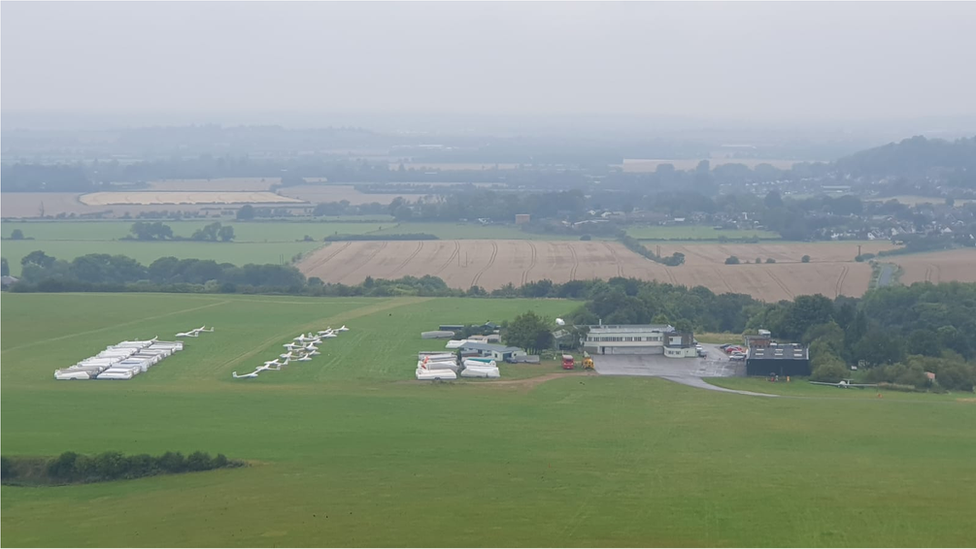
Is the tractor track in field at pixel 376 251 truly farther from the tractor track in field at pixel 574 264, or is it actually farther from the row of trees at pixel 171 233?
the tractor track in field at pixel 574 264

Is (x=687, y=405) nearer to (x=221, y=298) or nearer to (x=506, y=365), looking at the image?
(x=506, y=365)

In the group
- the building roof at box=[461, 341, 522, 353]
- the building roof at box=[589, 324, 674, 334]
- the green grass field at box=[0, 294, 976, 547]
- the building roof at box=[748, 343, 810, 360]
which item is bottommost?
the green grass field at box=[0, 294, 976, 547]

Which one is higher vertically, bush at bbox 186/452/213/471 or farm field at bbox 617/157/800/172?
farm field at bbox 617/157/800/172

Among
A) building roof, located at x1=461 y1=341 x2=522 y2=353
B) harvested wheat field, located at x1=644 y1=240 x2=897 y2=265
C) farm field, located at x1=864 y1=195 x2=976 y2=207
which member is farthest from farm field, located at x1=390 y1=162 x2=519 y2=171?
building roof, located at x1=461 y1=341 x2=522 y2=353

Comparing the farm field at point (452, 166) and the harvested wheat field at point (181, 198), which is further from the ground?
the farm field at point (452, 166)

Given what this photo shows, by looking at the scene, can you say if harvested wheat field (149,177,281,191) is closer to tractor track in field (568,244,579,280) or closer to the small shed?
tractor track in field (568,244,579,280)

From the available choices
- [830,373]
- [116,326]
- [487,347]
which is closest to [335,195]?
[116,326]

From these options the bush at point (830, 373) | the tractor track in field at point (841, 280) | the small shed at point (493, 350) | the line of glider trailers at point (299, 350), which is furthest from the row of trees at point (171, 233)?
the bush at point (830, 373)

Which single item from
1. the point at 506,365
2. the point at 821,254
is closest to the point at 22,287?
the point at 506,365
